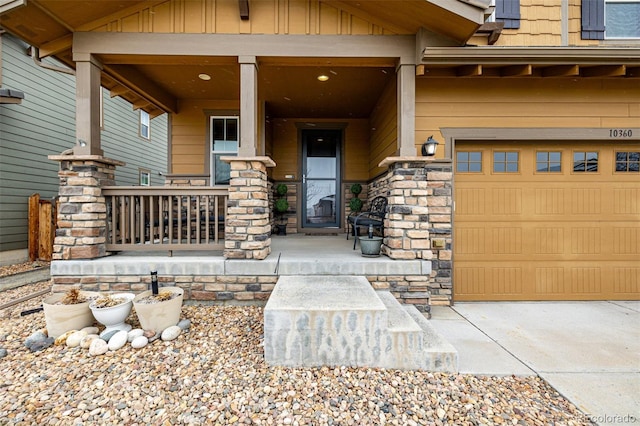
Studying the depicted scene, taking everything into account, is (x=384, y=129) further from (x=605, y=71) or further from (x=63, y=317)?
(x=63, y=317)

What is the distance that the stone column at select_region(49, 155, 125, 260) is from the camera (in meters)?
2.96

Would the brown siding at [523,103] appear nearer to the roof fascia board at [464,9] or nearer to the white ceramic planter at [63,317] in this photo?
the roof fascia board at [464,9]

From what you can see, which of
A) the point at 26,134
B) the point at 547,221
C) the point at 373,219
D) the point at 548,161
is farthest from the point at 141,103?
the point at 547,221

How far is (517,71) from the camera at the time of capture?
125 inches

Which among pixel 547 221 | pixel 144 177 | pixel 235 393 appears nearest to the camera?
pixel 235 393

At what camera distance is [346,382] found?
186 centimetres

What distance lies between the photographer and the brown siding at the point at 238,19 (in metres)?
3.04

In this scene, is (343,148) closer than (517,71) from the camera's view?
No

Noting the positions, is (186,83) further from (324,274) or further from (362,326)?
(362,326)

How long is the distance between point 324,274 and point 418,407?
153cm

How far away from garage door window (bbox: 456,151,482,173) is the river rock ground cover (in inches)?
94.7

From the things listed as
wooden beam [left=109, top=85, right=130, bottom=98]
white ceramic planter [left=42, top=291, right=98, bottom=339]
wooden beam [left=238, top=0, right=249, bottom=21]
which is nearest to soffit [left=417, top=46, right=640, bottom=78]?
wooden beam [left=238, top=0, right=249, bottom=21]

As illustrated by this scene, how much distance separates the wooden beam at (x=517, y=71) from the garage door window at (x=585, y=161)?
4.34 ft

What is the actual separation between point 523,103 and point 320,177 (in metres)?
3.57
